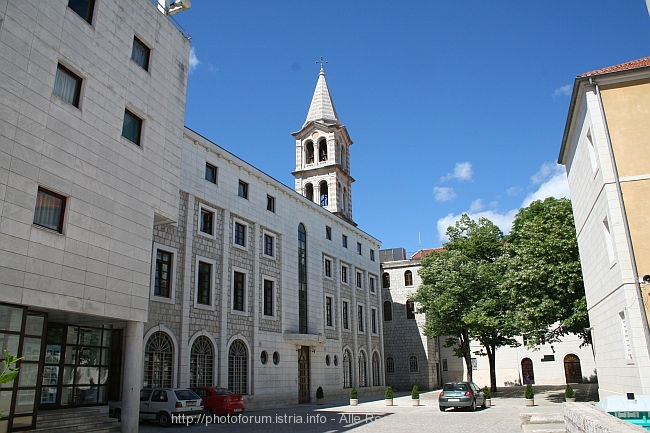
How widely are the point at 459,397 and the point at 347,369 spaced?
1466cm

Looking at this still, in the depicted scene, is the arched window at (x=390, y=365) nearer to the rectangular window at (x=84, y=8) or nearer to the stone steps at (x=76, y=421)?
the stone steps at (x=76, y=421)

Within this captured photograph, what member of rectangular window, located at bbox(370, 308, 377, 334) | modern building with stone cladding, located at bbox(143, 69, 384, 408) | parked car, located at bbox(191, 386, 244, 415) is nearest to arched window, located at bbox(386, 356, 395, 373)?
modern building with stone cladding, located at bbox(143, 69, 384, 408)

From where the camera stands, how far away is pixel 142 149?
56.0 ft

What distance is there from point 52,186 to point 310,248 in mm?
22341

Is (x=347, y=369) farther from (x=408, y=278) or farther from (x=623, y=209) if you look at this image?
(x=623, y=209)

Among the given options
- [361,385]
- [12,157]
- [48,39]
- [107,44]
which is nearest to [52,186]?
[12,157]

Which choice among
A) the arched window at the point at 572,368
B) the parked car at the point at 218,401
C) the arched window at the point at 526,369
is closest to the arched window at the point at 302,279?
the parked car at the point at 218,401

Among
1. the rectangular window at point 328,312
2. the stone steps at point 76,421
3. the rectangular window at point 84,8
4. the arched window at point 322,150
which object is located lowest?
the stone steps at point 76,421

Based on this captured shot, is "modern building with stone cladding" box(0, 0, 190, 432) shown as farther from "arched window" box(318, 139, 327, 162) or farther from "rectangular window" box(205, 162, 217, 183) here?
"arched window" box(318, 139, 327, 162)

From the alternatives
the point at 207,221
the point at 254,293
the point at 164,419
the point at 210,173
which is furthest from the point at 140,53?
the point at 254,293

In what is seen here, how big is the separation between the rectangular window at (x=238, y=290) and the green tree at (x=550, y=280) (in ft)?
45.3

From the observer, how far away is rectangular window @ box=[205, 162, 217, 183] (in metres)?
25.9

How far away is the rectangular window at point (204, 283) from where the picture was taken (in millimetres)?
24244

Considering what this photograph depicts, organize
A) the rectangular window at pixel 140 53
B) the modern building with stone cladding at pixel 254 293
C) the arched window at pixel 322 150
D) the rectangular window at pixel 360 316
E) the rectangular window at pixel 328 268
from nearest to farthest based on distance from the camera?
the rectangular window at pixel 140 53 < the modern building with stone cladding at pixel 254 293 < the rectangular window at pixel 328 268 < the rectangular window at pixel 360 316 < the arched window at pixel 322 150
